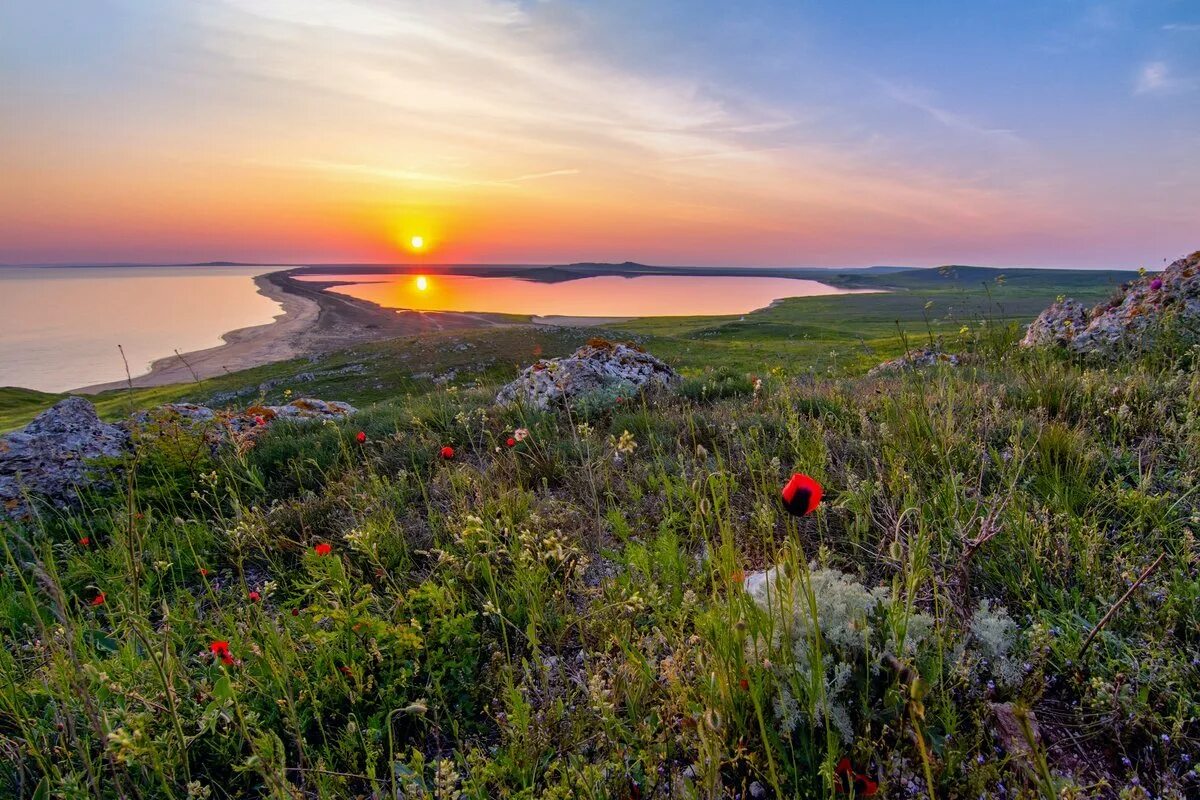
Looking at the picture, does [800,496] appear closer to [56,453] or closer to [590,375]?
[590,375]

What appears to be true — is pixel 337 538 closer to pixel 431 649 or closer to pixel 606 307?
pixel 431 649

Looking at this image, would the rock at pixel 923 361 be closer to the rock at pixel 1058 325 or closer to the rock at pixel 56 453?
the rock at pixel 1058 325

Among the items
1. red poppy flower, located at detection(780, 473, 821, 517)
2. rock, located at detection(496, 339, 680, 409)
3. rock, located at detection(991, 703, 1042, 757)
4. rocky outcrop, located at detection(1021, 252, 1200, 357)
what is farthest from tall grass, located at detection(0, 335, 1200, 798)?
rock, located at detection(496, 339, 680, 409)

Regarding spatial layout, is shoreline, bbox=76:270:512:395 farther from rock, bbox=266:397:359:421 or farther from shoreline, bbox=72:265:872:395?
rock, bbox=266:397:359:421

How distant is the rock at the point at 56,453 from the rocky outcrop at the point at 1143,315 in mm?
12364

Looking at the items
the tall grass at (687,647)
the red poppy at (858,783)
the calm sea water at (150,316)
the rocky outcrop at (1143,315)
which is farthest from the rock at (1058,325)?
the calm sea water at (150,316)

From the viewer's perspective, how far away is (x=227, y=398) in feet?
96.9

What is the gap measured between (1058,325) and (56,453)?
15.6 m

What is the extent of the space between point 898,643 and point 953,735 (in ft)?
1.06

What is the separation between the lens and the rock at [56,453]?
5883 millimetres

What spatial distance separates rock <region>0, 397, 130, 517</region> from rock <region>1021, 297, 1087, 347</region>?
13.6 m

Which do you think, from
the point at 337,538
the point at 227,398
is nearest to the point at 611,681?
the point at 337,538

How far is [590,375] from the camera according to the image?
31.6ft

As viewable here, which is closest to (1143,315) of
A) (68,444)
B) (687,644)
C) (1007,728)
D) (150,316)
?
(1007,728)
